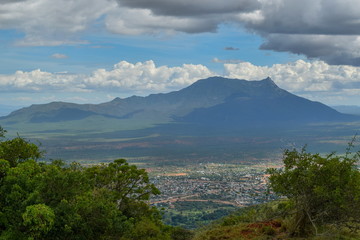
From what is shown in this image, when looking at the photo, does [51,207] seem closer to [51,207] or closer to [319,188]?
[51,207]

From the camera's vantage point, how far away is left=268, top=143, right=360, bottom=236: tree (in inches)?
939

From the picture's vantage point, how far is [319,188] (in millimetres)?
23469

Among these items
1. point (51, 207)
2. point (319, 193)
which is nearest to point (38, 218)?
point (51, 207)

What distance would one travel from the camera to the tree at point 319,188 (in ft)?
78.3

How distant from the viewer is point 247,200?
12850cm

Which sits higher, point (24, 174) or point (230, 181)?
point (24, 174)

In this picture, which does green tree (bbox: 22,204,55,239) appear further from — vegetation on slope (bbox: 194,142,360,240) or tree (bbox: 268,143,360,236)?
tree (bbox: 268,143,360,236)

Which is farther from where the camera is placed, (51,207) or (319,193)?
(319,193)

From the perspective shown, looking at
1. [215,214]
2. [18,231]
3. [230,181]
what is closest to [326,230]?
[18,231]

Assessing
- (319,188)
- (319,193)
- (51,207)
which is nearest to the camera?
(51,207)

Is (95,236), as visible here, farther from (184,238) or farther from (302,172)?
(184,238)

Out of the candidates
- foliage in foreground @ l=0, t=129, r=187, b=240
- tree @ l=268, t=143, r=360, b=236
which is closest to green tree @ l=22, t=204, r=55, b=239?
foliage in foreground @ l=0, t=129, r=187, b=240

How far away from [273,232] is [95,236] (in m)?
13.0

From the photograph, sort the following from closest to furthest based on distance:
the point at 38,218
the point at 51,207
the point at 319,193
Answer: the point at 38,218
the point at 51,207
the point at 319,193
